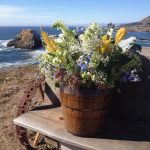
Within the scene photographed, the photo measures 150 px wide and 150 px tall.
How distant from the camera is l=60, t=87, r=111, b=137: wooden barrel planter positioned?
294cm

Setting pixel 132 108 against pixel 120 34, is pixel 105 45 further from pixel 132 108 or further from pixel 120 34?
pixel 132 108

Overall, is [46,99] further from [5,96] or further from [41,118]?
[5,96]

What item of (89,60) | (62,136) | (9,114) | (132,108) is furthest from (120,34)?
(9,114)

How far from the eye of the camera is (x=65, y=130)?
3311mm

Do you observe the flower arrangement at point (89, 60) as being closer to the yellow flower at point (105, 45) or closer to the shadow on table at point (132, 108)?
the yellow flower at point (105, 45)

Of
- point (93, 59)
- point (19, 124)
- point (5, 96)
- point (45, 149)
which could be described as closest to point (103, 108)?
point (93, 59)

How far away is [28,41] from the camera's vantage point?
4050cm

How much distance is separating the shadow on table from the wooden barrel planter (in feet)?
0.96

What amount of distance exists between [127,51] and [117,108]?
870mm

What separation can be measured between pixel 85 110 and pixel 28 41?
38104mm

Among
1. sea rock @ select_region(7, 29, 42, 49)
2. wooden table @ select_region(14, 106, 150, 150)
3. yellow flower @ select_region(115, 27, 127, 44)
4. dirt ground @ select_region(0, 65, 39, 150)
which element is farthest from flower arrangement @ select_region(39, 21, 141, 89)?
sea rock @ select_region(7, 29, 42, 49)

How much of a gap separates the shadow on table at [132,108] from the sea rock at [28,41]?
119 feet

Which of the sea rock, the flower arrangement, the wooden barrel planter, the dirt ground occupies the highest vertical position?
the flower arrangement

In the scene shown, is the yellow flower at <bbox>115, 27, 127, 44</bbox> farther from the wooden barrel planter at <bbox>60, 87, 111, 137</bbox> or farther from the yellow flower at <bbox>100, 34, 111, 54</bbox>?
the wooden barrel planter at <bbox>60, 87, 111, 137</bbox>
